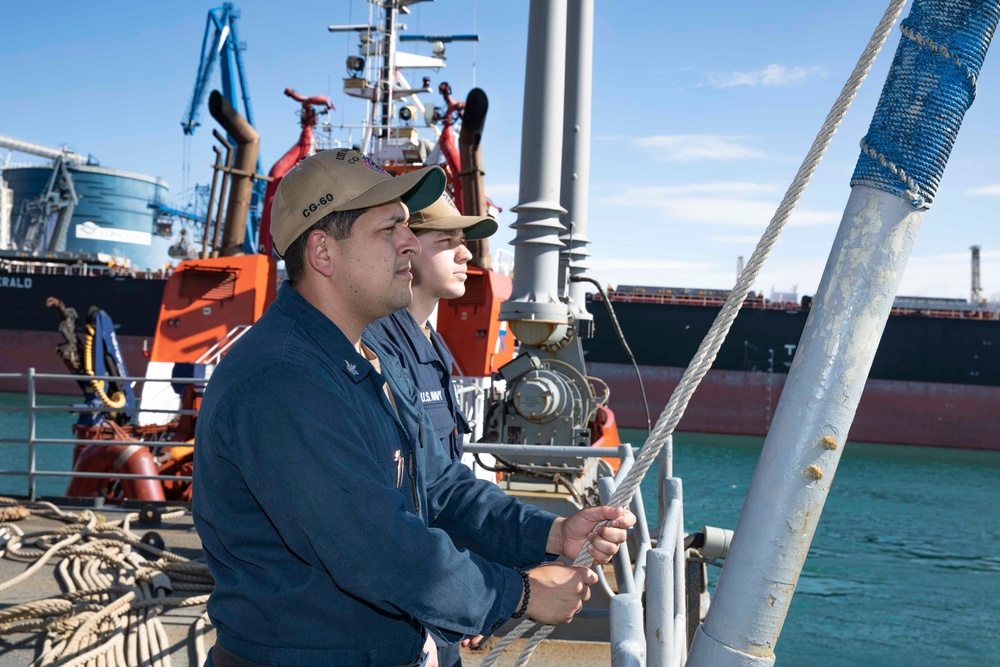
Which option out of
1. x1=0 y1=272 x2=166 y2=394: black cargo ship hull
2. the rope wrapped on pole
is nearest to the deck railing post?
the rope wrapped on pole

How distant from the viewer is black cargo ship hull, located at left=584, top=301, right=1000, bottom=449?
26.4m

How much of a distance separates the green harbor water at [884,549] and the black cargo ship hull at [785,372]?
2.02m

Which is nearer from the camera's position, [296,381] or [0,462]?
[296,381]

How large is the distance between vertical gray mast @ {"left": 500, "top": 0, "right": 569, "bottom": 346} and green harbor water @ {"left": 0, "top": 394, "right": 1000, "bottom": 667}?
5104 mm

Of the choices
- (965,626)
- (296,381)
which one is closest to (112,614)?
(296,381)

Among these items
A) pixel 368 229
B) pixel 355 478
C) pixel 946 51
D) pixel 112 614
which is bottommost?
pixel 112 614

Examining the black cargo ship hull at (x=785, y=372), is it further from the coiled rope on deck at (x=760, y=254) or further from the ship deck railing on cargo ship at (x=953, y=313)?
the coiled rope on deck at (x=760, y=254)

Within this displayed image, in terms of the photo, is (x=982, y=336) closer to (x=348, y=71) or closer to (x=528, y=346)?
(x=348, y=71)

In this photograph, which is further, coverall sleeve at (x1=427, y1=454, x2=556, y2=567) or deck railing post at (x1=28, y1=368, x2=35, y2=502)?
deck railing post at (x1=28, y1=368, x2=35, y2=502)

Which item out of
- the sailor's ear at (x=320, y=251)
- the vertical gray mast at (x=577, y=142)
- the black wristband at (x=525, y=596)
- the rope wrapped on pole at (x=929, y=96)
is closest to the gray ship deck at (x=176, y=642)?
the black wristband at (x=525, y=596)

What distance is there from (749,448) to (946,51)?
24505 millimetres

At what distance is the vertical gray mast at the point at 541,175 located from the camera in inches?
244

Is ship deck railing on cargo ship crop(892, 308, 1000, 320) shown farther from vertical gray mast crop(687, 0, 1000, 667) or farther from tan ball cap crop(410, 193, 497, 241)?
vertical gray mast crop(687, 0, 1000, 667)

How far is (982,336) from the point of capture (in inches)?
1059
